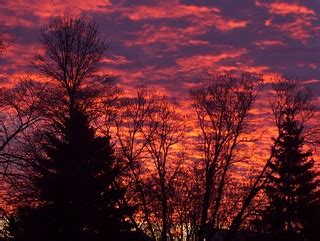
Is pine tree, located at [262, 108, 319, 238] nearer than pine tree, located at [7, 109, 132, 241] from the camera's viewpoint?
No

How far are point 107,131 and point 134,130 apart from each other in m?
2.47

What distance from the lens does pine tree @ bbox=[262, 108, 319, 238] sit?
37531mm

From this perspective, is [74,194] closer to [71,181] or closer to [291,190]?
[71,181]

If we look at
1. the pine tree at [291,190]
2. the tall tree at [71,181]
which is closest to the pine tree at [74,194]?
the tall tree at [71,181]

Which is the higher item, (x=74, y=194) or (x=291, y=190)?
(x=291, y=190)

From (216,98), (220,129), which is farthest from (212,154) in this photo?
(216,98)

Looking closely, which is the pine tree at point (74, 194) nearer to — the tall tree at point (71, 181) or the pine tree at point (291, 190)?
the tall tree at point (71, 181)

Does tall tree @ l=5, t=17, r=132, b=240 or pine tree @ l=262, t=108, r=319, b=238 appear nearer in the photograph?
tall tree @ l=5, t=17, r=132, b=240

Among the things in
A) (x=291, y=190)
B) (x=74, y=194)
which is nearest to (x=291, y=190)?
(x=291, y=190)

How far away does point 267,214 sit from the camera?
3769 centimetres

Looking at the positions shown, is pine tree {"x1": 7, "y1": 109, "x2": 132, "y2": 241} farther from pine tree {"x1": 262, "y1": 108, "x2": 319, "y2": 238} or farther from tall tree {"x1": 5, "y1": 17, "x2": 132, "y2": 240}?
pine tree {"x1": 262, "y1": 108, "x2": 319, "y2": 238}

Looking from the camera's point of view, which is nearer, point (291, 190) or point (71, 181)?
point (71, 181)

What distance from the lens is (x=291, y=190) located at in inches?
1517

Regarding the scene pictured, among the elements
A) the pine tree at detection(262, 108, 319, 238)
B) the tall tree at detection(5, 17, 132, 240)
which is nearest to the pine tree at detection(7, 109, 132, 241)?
the tall tree at detection(5, 17, 132, 240)
